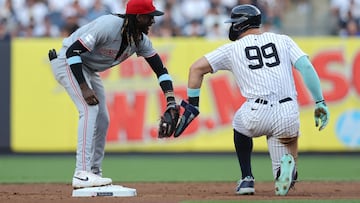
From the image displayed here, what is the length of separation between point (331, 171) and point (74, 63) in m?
5.16

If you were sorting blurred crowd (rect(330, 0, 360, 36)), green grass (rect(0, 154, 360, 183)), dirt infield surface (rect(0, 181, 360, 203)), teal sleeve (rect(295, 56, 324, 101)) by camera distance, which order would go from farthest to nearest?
blurred crowd (rect(330, 0, 360, 36))
green grass (rect(0, 154, 360, 183))
teal sleeve (rect(295, 56, 324, 101))
dirt infield surface (rect(0, 181, 360, 203))

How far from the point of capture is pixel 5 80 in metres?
15.1

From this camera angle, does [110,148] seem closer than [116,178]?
No

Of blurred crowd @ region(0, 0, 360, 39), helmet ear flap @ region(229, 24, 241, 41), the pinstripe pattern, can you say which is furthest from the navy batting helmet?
blurred crowd @ region(0, 0, 360, 39)

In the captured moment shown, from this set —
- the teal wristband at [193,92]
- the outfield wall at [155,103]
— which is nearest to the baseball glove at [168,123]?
the teal wristband at [193,92]

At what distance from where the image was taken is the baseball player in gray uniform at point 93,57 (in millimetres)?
8031

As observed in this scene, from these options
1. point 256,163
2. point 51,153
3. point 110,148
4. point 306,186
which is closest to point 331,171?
point 256,163

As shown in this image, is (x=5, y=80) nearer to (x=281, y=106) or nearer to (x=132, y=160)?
(x=132, y=160)

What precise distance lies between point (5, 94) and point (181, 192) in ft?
23.9

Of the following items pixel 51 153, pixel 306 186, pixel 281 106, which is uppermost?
pixel 281 106

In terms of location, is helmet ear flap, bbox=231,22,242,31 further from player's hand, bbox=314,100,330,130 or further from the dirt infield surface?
the dirt infield surface

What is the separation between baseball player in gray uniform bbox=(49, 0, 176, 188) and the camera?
8031 millimetres

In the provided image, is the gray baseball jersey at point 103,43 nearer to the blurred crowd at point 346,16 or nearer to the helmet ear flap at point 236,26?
the helmet ear flap at point 236,26

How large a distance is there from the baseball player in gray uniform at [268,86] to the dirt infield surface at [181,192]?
0.47m
